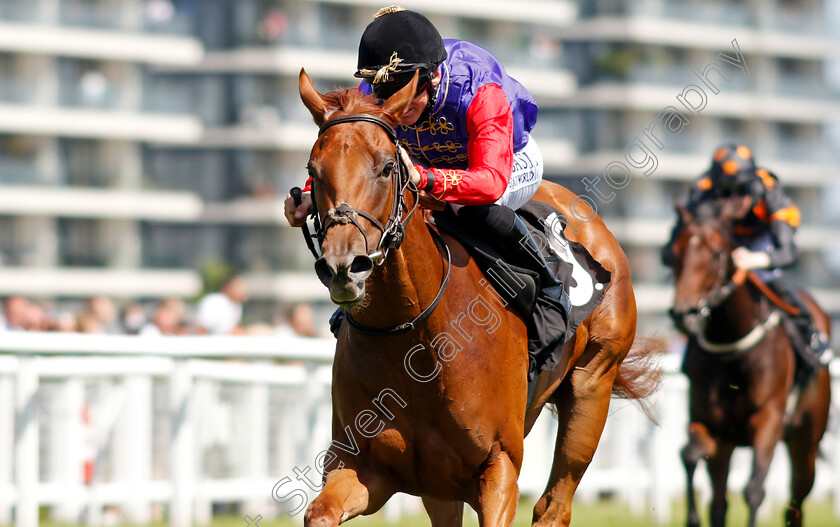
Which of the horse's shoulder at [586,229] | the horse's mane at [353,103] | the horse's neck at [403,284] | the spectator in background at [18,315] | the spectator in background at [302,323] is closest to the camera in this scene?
the horse's mane at [353,103]

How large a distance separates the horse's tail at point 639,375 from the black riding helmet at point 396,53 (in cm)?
208

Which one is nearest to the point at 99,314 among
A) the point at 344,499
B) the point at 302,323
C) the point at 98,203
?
the point at 302,323

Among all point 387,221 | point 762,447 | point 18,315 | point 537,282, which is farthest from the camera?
point 18,315

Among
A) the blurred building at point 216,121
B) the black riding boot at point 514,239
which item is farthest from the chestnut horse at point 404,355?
the blurred building at point 216,121

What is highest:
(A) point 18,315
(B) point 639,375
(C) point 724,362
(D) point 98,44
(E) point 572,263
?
(D) point 98,44

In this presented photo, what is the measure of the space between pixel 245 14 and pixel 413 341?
36573 millimetres

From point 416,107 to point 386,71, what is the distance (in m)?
0.15

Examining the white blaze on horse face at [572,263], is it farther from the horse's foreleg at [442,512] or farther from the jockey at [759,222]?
the jockey at [759,222]

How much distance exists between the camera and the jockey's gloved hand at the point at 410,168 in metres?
3.21

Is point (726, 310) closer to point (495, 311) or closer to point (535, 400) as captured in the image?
point (535, 400)

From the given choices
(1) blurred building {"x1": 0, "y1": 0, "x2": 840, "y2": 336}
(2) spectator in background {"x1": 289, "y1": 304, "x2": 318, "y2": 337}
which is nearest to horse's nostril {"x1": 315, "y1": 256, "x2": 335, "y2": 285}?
(2) spectator in background {"x1": 289, "y1": 304, "x2": 318, "y2": 337}

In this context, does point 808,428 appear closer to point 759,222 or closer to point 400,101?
point 759,222

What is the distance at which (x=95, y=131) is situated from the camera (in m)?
36.6

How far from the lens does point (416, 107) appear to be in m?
3.52
